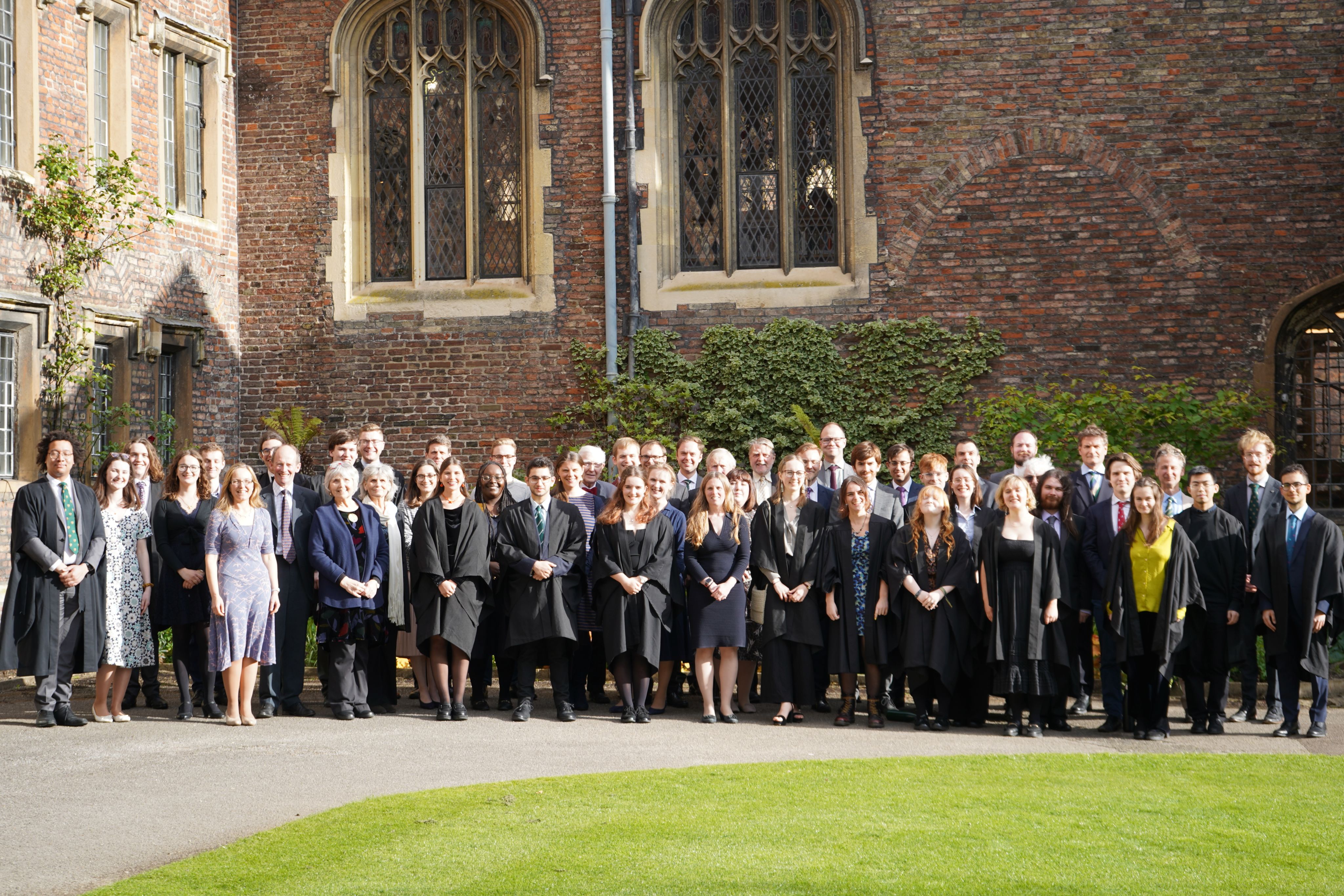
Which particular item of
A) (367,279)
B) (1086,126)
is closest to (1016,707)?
(1086,126)

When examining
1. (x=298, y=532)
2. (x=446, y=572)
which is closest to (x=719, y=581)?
(x=446, y=572)

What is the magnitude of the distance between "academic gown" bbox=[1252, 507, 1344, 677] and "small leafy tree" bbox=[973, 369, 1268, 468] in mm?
4402

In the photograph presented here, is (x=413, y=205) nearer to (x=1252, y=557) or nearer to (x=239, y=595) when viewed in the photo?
(x=239, y=595)

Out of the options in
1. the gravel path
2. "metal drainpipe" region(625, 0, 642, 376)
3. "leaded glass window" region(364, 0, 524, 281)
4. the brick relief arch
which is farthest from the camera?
"leaded glass window" region(364, 0, 524, 281)

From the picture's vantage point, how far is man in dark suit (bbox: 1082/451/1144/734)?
9.10 meters

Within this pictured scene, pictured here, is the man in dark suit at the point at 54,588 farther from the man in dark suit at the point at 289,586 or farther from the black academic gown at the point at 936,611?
the black academic gown at the point at 936,611

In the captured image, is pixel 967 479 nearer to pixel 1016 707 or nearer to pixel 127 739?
pixel 1016 707

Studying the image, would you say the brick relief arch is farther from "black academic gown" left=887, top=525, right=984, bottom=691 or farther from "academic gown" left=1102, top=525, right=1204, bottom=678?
"academic gown" left=1102, top=525, right=1204, bottom=678

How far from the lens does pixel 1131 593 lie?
29.2 feet

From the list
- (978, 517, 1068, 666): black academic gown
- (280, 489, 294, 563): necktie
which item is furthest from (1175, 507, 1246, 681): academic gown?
(280, 489, 294, 563): necktie

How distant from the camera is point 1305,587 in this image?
9.06 m

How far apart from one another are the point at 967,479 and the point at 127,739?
18.2 feet

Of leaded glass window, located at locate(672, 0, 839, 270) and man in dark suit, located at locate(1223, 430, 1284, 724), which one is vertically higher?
leaded glass window, located at locate(672, 0, 839, 270)

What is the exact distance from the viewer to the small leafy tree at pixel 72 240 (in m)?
13.2
